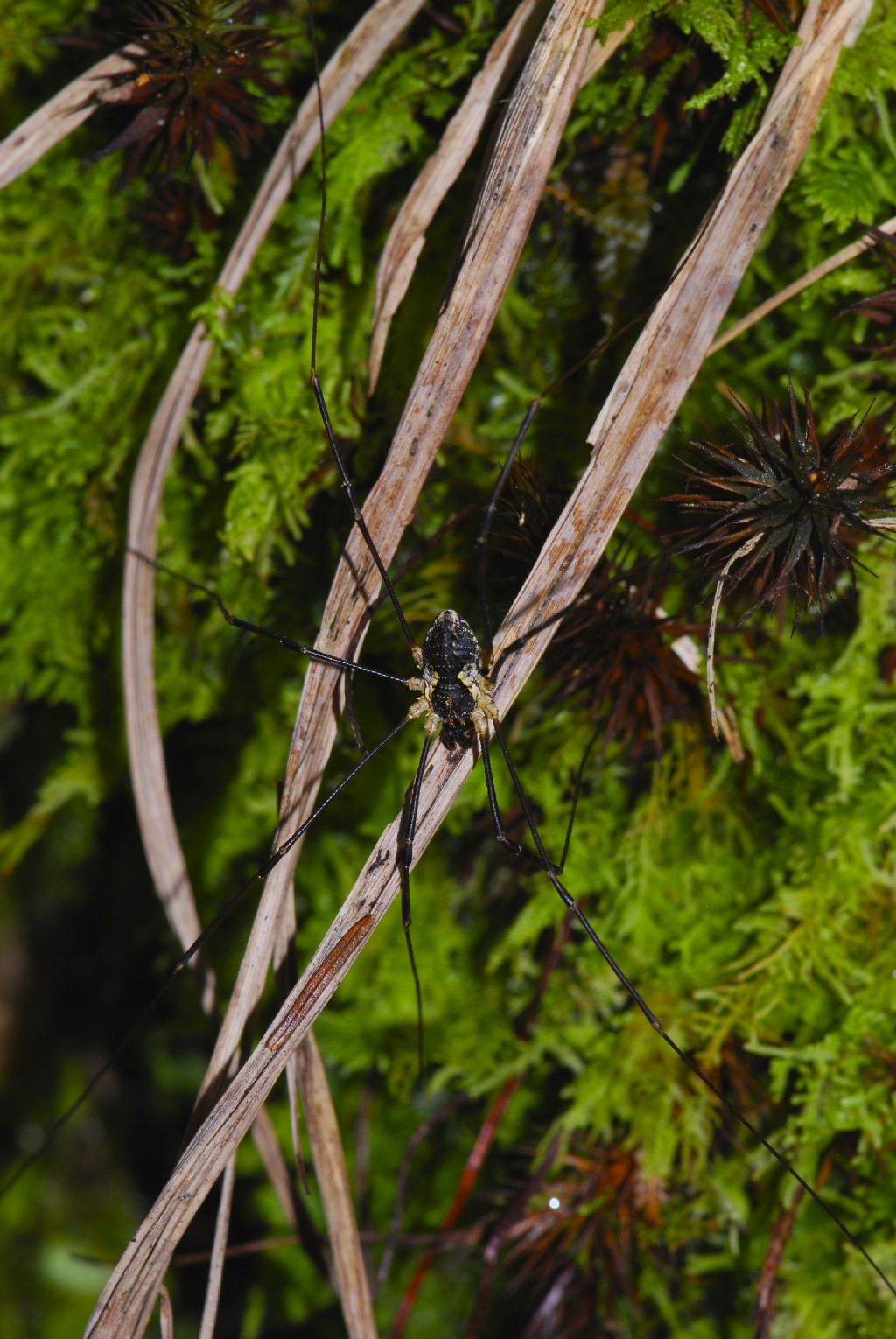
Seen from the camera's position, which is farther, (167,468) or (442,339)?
(167,468)

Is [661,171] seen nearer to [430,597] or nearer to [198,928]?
[430,597]

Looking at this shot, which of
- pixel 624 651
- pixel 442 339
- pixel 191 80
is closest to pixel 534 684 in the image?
pixel 624 651

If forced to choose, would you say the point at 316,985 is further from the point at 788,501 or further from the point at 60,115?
the point at 60,115

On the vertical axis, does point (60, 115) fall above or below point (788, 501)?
above

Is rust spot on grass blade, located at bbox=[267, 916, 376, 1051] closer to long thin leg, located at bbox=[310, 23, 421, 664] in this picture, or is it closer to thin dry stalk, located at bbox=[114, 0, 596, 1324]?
thin dry stalk, located at bbox=[114, 0, 596, 1324]

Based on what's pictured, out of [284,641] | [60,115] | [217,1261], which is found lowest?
[217,1261]

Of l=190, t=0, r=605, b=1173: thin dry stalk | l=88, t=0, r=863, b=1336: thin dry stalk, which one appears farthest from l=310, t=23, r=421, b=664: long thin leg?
l=88, t=0, r=863, b=1336: thin dry stalk
